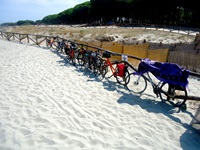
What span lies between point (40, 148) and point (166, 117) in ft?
9.93

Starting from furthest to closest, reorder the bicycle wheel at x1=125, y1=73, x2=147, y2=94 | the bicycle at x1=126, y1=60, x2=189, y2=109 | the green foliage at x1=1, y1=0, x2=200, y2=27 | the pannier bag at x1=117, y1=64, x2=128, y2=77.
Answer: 1. the green foliage at x1=1, y1=0, x2=200, y2=27
2. the pannier bag at x1=117, y1=64, x2=128, y2=77
3. the bicycle wheel at x1=125, y1=73, x2=147, y2=94
4. the bicycle at x1=126, y1=60, x2=189, y2=109

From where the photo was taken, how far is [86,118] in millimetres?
4379

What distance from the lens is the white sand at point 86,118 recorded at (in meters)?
3.57

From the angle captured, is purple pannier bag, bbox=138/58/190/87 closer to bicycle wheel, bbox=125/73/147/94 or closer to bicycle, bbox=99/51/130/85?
bicycle wheel, bbox=125/73/147/94

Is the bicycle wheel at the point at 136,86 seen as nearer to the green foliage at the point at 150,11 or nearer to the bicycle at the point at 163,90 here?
the bicycle at the point at 163,90

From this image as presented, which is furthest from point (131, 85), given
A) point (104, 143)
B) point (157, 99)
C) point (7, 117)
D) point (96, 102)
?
point (7, 117)

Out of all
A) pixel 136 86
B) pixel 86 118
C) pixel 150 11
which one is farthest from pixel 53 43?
pixel 150 11

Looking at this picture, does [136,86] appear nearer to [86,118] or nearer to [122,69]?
[122,69]

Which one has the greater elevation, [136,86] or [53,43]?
[53,43]

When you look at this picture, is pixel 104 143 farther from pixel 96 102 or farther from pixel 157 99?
pixel 157 99

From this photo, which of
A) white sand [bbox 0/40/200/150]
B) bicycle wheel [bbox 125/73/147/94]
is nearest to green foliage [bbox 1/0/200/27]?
bicycle wheel [bbox 125/73/147/94]

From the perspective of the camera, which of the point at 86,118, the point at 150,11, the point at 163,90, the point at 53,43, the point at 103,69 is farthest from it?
the point at 150,11

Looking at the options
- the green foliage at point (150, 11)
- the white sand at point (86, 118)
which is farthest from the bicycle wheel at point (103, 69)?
the green foliage at point (150, 11)

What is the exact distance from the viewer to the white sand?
11.7ft
